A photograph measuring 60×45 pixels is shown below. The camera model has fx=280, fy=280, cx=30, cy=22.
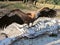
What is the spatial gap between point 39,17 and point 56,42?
2.56 meters

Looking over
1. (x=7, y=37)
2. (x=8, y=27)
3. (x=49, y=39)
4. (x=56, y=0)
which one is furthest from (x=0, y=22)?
(x=56, y=0)

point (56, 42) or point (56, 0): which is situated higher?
point (56, 42)

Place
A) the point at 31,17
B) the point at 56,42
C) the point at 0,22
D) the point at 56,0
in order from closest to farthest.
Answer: the point at 56,42, the point at 0,22, the point at 31,17, the point at 56,0

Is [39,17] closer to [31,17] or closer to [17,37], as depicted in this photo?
[31,17]

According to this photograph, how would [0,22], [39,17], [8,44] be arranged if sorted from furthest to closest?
[39,17] → [0,22] → [8,44]

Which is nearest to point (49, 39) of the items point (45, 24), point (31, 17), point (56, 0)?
point (45, 24)

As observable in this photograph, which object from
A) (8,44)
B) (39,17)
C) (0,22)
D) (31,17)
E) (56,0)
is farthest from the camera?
(56,0)

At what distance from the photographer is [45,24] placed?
6492 mm

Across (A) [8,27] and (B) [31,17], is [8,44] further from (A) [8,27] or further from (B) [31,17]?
(B) [31,17]

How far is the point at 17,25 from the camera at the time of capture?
591cm

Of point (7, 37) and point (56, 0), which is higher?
point (7, 37)

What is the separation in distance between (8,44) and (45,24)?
6.25 feet

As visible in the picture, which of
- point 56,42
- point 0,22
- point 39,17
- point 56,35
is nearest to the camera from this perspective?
point 56,42

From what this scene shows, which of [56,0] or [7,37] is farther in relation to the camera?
[56,0]
